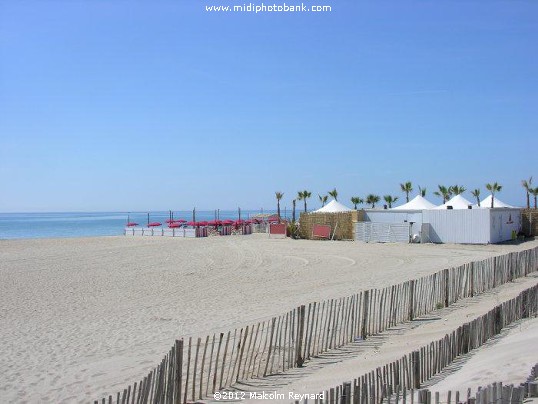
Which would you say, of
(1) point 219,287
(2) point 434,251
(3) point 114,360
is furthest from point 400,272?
(3) point 114,360

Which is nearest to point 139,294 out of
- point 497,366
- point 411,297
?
point 411,297

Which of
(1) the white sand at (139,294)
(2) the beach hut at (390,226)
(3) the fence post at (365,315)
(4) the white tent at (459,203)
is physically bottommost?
(1) the white sand at (139,294)

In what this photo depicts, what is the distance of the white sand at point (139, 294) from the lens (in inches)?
370

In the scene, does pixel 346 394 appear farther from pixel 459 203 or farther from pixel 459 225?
pixel 459 203

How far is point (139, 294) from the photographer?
1739 centimetres

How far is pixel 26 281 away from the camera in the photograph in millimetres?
20344

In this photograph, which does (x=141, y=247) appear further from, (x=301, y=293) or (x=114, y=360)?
(x=114, y=360)

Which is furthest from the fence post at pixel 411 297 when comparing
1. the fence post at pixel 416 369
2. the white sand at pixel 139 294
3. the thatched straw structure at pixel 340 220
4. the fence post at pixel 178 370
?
the thatched straw structure at pixel 340 220

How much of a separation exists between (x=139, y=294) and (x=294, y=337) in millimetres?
9170

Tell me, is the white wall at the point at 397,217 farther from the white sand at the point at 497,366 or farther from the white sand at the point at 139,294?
the white sand at the point at 497,366

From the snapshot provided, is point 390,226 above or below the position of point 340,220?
below

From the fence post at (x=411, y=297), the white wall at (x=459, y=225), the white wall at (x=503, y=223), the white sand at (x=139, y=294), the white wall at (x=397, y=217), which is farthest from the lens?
the white wall at (x=397, y=217)

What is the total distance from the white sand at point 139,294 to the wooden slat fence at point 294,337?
3.48 ft

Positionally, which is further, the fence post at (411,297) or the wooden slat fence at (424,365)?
the fence post at (411,297)
